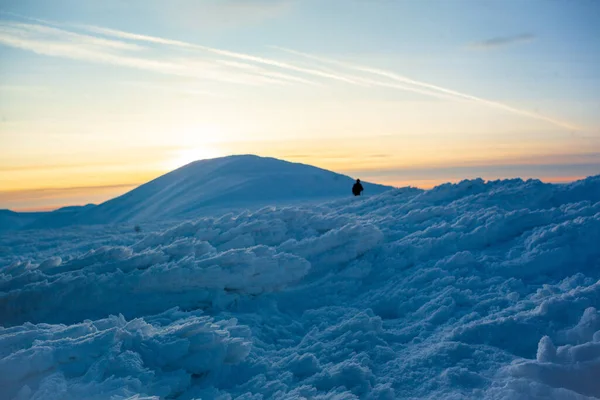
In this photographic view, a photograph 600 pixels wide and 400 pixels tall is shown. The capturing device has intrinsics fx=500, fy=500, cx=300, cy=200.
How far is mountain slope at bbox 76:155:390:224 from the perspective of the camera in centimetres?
2920

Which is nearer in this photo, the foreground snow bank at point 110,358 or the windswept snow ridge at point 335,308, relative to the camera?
the foreground snow bank at point 110,358

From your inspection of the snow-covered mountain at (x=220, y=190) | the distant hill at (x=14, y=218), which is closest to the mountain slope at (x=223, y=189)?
the snow-covered mountain at (x=220, y=190)

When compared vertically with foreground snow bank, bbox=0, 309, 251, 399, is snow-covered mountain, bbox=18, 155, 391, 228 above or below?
above

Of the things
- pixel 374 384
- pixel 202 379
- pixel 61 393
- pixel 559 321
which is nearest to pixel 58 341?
pixel 61 393

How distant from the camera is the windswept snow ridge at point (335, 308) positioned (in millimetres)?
5625

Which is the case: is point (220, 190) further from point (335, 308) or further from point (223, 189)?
point (335, 308)

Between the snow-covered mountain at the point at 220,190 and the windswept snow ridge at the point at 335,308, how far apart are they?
15652mm

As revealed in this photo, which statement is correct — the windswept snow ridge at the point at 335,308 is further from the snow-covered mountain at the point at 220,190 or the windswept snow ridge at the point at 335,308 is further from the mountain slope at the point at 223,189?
the mountain slope at the point at 223,189

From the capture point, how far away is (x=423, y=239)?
9.83m

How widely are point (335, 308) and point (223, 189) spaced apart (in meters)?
23.8

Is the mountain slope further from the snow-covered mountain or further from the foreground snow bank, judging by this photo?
the foreground snow bank

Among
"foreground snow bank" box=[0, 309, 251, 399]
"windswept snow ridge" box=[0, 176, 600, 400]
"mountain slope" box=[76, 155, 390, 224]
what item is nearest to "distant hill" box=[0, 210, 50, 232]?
"mountain slope" box=[76, 155, 390, 224]

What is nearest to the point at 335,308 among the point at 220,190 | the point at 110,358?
the point at 110,358

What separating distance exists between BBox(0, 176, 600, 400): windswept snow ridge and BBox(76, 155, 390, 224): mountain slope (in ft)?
52.5
